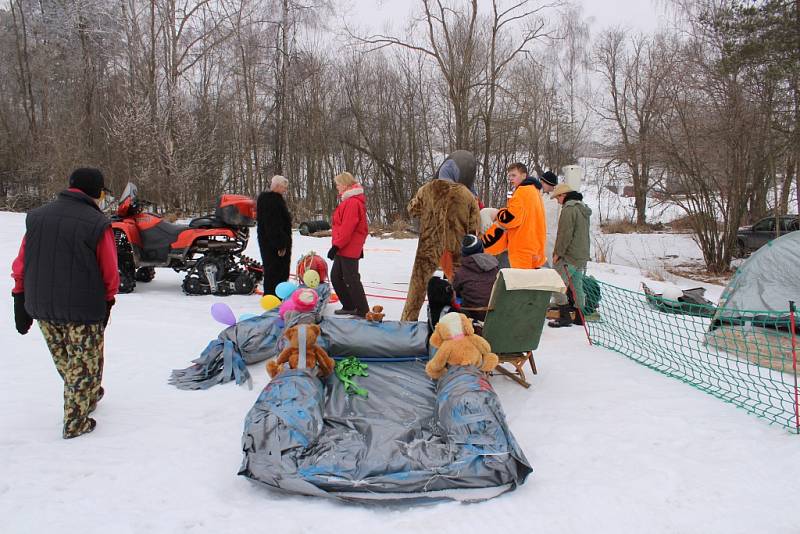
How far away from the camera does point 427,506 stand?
2.37 metres

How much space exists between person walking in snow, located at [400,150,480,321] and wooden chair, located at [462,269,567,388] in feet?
3.80

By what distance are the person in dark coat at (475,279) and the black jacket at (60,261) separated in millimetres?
2497

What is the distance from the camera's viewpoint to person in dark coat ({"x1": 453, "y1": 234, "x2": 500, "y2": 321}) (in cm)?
411

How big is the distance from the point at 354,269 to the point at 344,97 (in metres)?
15.0

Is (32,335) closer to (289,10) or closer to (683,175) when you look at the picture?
(683,175)

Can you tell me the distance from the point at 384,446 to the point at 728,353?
379 centimetres

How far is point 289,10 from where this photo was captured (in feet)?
57.5

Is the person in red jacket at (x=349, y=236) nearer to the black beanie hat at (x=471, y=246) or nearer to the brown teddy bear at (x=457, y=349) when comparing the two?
the black beanie hat at (x=471, y=246)

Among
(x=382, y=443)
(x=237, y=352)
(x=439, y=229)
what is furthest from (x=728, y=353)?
(x=237, y=352)

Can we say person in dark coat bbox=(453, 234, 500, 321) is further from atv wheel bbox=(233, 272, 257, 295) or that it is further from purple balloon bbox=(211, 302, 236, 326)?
atv wheel bbox=(233, 272, 257, 295)

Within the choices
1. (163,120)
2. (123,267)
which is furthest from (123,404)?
(163,120)

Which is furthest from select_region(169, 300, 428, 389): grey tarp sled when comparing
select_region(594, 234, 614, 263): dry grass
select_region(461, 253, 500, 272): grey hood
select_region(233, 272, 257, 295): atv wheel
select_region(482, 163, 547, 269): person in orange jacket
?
select_region(594, 234, 614, 263): dry grass

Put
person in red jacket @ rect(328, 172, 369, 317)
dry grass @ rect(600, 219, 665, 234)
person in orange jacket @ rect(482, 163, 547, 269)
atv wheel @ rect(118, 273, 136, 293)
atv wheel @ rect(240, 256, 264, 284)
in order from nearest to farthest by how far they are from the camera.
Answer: person in orange jacket @ rect(482, 163, 547, 269)
person in red jacket @ rect(328, 172, 369, 317)
atv wheel @ rect(118, 273, 136, 293)
atv wheel @ rect(240, 256, 264, 284)
dry grass @ rect(600, 219, 665, 234)

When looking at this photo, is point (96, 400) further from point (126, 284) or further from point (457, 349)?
point (126, 284)
